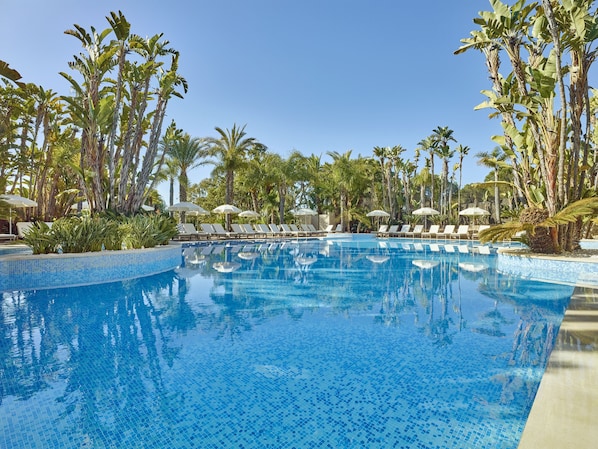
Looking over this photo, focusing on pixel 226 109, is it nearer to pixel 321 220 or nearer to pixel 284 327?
pixel 321 220

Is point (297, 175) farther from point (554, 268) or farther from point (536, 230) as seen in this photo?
point (554, 268)

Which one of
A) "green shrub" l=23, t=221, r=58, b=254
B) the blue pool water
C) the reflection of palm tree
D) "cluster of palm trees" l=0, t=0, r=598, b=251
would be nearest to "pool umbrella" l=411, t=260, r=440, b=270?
"cluster of palm trees" l=0, t=0, r=598, b=251

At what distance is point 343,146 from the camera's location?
34969 millimetres

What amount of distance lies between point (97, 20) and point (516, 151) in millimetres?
17946

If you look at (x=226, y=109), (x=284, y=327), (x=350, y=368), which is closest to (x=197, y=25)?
(x=226, y=109)

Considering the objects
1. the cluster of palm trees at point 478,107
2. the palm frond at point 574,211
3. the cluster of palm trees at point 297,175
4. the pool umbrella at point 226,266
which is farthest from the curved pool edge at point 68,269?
the cluster of palm trees at point 297,175

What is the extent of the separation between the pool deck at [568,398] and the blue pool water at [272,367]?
19cm

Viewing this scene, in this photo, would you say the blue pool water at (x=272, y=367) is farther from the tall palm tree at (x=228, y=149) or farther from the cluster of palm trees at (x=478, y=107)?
the tall palm tree at (x=228, y=149)

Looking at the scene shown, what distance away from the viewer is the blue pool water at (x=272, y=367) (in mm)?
2715

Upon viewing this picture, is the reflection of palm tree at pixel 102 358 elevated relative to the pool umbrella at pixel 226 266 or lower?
lower

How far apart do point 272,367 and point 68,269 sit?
7337 millimetres

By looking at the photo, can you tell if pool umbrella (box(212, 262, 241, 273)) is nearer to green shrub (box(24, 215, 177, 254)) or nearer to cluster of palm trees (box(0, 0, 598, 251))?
green shrub (box(24, 215, 177, 254))

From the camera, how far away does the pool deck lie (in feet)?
7.46

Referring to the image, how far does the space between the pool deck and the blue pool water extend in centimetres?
19
